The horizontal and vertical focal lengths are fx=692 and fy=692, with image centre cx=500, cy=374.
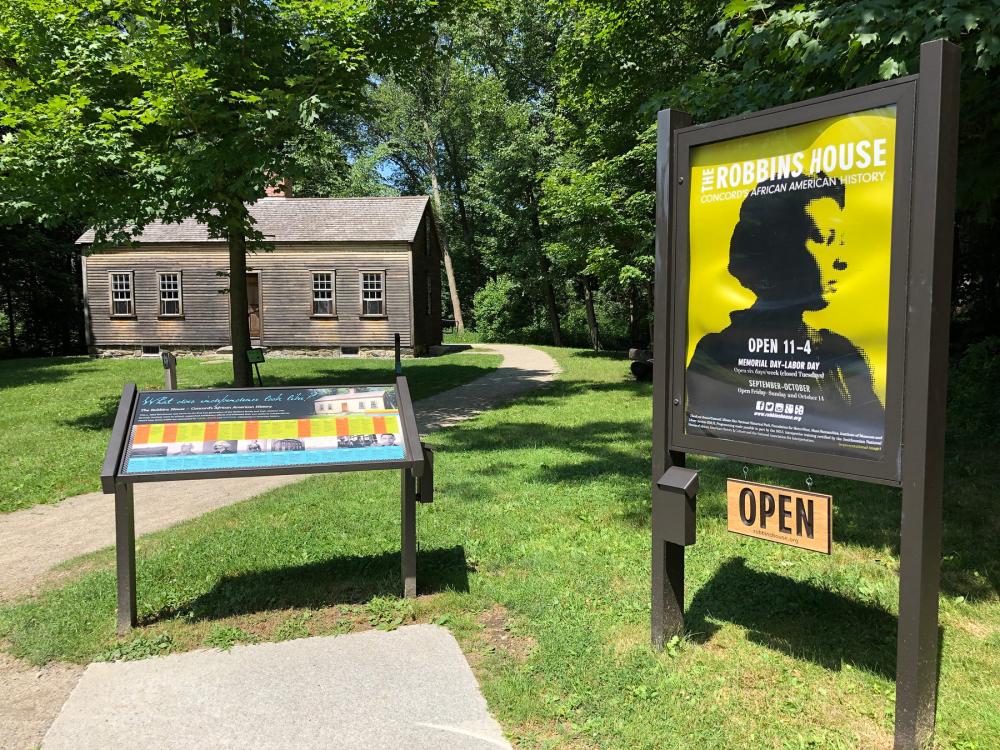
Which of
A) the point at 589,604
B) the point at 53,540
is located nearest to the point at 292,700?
the point at 589,604

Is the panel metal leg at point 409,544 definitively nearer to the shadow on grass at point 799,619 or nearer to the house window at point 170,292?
the shadow on grass at point 799,619

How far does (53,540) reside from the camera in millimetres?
6043

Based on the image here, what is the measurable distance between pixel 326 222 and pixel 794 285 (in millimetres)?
26785

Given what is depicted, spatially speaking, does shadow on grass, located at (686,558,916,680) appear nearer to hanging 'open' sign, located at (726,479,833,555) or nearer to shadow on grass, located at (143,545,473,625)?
hanging 'open' sign, located at (726,479,833,555)

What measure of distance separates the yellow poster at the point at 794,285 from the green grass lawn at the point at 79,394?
23.7ft

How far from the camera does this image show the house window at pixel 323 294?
27391mm

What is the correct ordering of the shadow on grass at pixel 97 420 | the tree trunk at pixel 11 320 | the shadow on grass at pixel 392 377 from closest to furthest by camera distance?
the shadow on grass at pixel 97 420 → the shadow on grass at pixel 392 377 → the tree trunk at pixel 11 320

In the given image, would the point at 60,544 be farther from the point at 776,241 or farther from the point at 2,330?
the point at 2,330

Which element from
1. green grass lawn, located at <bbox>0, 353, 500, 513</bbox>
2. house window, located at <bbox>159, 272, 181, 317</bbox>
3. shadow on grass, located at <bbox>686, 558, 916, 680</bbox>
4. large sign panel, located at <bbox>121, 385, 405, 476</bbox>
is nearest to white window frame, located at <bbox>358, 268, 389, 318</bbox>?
green grass lawn, located at <bbox>0, 353, 500, 513</bbox>

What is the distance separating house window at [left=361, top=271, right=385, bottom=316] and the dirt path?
17289 millimetres

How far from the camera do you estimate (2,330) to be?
31.8 metres

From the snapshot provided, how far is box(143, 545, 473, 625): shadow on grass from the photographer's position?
4.38 metres

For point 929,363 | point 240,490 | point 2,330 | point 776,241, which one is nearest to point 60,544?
point 240,490

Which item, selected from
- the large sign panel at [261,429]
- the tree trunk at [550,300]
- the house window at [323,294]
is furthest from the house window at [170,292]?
the large sign panel at [261,429]
